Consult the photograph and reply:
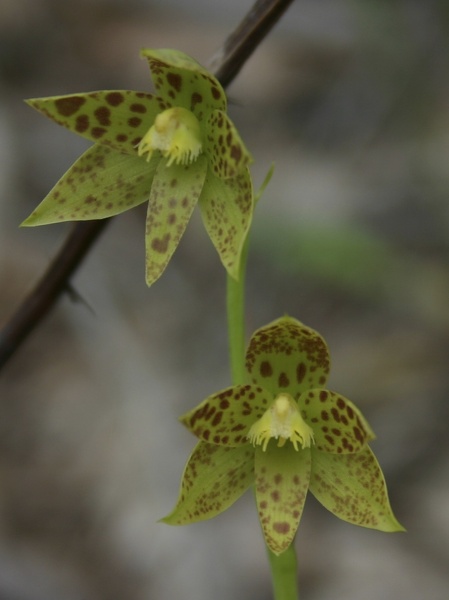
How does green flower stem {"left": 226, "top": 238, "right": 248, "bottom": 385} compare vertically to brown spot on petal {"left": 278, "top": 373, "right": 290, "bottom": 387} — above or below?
above

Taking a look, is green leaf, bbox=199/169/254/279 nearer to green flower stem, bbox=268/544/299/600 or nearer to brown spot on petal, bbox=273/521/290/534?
brown spot on petal, bbox=273/521/290/534

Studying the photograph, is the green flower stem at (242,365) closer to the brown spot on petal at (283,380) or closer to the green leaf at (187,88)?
the brown spot on petal at (283,380)

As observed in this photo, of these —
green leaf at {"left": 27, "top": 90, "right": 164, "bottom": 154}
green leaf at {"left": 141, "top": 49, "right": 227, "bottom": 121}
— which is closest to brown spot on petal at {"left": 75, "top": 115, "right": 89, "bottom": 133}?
green leaf at {"left": 27, "top": 90, "right": 164, "bottom": 154}

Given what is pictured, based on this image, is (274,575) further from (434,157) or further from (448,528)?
(434,157)

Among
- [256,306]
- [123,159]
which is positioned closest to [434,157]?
[256,306]

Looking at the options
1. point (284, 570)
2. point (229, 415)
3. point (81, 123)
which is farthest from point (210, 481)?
point (81, 123)

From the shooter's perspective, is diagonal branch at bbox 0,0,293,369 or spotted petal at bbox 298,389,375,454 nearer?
diagonal branch at bbox 0,0,293,369
